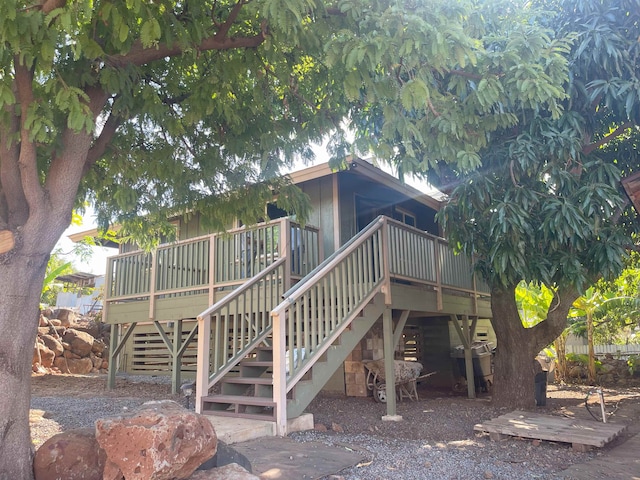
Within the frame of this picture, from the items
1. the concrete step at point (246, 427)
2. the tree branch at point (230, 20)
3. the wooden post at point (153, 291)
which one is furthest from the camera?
the wooden post at point (153, 291)

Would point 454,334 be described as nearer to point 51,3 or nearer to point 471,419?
point 471,419

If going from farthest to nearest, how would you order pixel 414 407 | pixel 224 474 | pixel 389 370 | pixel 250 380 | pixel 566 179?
pixel 414 407, pixel 389 370, pixel 566 179, pixel 250 380, pixel 224 474

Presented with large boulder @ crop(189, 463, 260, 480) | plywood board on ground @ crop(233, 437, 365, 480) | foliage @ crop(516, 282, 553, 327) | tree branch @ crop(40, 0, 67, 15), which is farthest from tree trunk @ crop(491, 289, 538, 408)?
tree branch @ crop(40, 0, 67, 15)

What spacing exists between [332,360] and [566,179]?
158 inches

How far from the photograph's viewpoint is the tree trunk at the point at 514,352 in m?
8.83

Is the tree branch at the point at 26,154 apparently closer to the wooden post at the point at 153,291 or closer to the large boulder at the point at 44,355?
the wooden post at the point at 153,291

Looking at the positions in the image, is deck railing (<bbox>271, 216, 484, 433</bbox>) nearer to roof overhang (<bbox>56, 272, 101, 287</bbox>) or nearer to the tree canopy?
the tree canopy

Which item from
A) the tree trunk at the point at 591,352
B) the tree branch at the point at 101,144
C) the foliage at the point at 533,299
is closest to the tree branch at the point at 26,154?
the tree branch at the point at 101,144

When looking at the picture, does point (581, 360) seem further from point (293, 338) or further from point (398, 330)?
point (293, 338)

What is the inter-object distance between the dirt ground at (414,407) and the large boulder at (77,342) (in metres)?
2.61

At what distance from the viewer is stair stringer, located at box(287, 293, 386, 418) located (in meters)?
6.16

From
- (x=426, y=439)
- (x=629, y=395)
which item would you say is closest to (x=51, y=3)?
(x=426, y=439)

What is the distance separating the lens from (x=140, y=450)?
3277 mm

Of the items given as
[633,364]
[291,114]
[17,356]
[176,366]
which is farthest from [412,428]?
[633,364]
